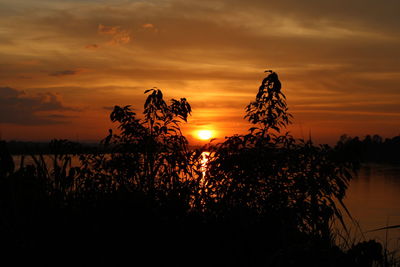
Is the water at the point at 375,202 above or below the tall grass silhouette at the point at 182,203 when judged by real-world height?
below

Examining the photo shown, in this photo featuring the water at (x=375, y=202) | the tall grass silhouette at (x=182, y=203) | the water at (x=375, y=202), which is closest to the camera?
the tall grass silhouette at (x=182, y=203)

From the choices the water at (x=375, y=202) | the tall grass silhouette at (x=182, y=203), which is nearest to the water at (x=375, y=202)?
the water at (x=375, y=202)

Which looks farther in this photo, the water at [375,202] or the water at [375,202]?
the water at [375,202]

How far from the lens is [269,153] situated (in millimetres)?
6590

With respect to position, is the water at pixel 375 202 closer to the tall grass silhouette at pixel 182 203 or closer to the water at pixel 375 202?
the water at pixel 375 202

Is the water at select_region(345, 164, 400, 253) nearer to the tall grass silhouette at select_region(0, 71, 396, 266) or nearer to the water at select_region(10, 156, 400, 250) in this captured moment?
the water at select_region(10, 156, 400, 250)

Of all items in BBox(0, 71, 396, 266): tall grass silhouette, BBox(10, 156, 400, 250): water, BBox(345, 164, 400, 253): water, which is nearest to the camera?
BBox(0, 71, 396, 266): tall grass silhouette

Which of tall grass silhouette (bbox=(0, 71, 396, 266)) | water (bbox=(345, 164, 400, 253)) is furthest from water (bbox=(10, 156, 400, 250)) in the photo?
tall grass silhouette (bbox=(0, 71, 396, 266))

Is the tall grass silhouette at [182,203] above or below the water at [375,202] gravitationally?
above

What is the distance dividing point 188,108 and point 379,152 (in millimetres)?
94377

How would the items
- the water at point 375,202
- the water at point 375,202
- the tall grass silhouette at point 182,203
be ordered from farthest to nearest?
the water at point 375,202 < the water at point 375,202 < the tall grass silhouette at point 182,203

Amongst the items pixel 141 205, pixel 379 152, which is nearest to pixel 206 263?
pixel 141 205

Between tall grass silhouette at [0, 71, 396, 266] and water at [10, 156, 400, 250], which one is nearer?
tall grass silhouette at [0, 71, 396, 266]

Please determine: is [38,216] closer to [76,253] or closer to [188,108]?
[76,253]
